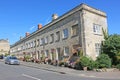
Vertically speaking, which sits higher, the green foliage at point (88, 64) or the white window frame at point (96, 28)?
the white window frame at point (96, 28)

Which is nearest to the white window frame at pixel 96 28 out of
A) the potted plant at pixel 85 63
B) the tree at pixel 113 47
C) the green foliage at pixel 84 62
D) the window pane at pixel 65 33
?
the tree at pixel 113 47

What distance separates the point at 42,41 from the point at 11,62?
7.72m

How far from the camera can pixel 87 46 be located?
2677 cm

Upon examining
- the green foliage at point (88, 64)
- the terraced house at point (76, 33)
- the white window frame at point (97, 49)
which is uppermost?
the terraced house at point (76, 33)

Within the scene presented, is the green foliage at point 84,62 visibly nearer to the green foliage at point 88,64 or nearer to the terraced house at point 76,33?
the green foliage at point 88,64

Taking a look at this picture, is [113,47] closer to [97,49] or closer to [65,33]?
[97,49]

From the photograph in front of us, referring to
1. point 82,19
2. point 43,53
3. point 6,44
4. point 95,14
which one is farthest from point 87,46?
point 6,44

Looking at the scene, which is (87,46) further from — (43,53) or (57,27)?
(43,53)

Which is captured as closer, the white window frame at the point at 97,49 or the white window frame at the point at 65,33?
the white window frame at the point at 97,49

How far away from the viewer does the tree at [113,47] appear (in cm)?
2577

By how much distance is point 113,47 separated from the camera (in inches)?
1017

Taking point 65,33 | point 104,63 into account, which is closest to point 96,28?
point 65,33

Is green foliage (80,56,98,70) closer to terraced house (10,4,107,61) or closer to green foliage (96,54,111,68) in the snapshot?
green foliage (96,54,111,68)

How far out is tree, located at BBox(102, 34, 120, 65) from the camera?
25766 mm
